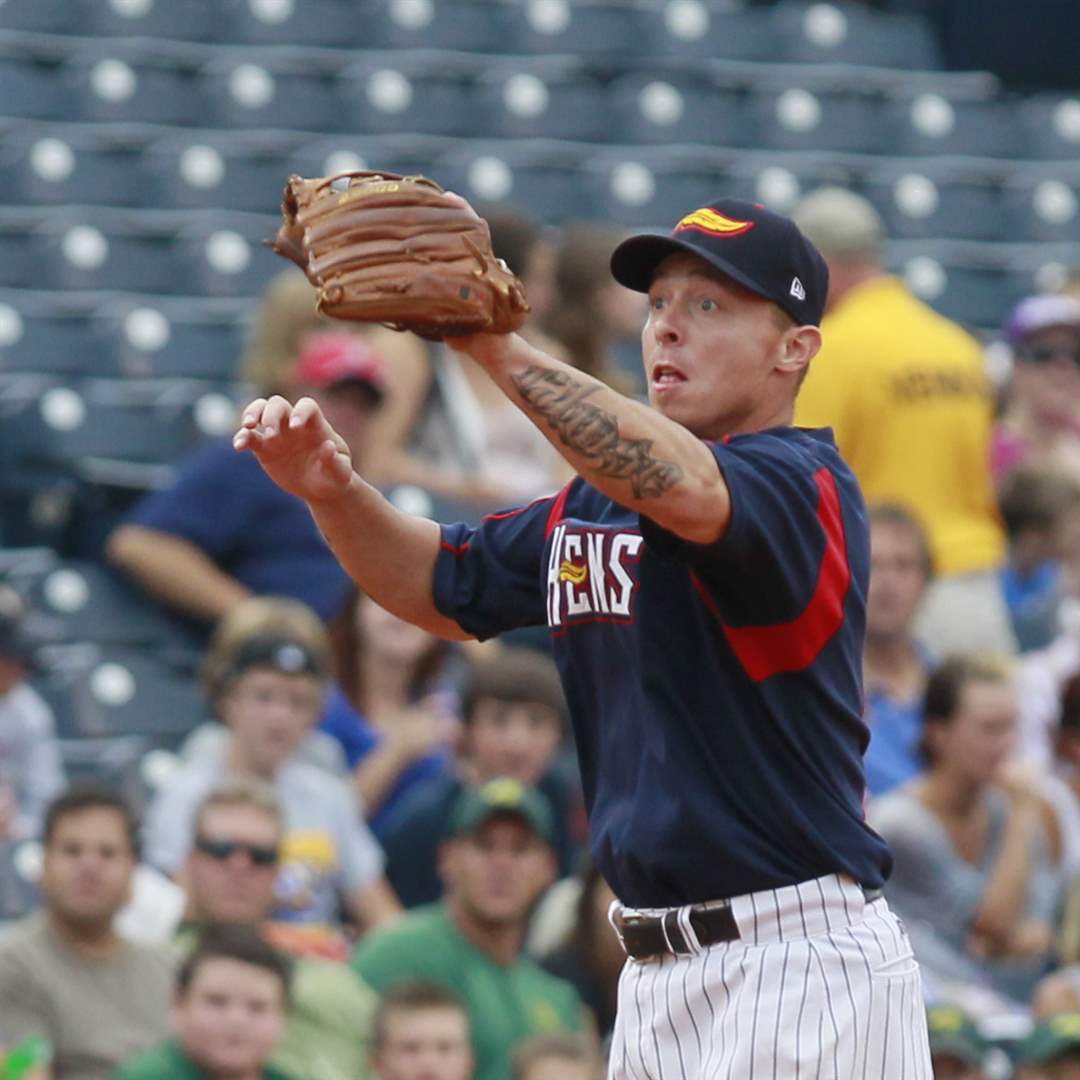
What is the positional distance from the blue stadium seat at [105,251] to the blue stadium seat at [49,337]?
0.52 feet

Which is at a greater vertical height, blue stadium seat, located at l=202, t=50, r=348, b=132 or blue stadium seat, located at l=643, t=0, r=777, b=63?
blue stadium seat, located at l=643, t=0, r=777, b=63

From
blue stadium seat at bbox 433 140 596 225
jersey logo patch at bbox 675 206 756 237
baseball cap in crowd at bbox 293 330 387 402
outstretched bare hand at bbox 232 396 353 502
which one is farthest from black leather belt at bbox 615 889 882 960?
blue stadium seat at bbox 433 140 596 225

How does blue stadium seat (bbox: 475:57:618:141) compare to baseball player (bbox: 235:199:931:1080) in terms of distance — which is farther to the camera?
blue stadium seat (bbox: 475:57:618:141)

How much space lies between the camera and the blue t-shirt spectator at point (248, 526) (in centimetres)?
690

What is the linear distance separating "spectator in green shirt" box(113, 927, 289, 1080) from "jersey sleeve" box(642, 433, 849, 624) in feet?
7.47

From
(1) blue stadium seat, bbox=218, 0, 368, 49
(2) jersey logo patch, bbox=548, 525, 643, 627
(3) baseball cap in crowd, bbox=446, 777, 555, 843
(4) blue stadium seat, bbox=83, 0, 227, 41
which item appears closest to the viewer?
(2) jersey logo patch, bbox=548, 525, 643, 627

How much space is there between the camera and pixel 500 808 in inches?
229

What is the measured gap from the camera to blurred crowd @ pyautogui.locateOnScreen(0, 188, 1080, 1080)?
536cm

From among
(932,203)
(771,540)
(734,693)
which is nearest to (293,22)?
(932,203)

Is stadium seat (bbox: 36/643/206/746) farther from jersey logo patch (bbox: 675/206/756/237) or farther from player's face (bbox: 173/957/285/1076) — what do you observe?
jersey logo patch (bbox: 675/206/756/237)

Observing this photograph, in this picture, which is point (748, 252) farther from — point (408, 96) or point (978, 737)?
point (408, 96)

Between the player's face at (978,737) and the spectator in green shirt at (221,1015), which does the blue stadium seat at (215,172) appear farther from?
the spectator in green shirt at (221,1015)

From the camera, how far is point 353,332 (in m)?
7.10

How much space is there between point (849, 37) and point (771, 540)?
355 inches
